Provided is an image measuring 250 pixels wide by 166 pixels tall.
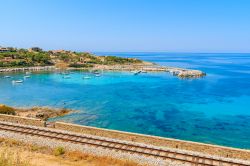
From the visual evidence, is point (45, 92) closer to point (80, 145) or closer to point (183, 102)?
point (183, 102)

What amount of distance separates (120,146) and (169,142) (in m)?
4.42

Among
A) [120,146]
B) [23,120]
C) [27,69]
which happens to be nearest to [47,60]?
[27,69]

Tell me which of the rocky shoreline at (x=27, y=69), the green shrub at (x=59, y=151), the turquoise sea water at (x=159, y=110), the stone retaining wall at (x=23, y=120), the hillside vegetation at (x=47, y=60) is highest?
the hillside vegetation at (x=47, y=60)

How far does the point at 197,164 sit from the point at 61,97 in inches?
1579

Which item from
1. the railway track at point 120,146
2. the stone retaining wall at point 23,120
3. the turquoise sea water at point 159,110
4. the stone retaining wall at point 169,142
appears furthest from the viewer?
the turquoise sea water at point 159,110

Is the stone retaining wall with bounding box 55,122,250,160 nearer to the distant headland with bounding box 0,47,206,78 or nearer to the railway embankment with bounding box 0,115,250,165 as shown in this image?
the railway embankment with bounding box 0,115,250,165

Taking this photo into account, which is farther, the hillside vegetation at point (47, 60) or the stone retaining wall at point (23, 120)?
the hillside vegetation at point (47, 60)

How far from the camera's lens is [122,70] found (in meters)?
116

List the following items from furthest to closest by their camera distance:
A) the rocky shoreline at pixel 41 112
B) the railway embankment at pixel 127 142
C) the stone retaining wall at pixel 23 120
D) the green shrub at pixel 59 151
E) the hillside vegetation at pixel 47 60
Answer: the hillside vegetation at pixel 47 60
the rocky shoreline at pixel 41 112
the stone retaining wall at pixel 23 120
the green shrub at pixel 59 151
the railway embankment at pixel 127 142

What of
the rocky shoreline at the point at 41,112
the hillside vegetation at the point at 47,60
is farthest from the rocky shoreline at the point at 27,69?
the rocky shoreline at the point at 41,112

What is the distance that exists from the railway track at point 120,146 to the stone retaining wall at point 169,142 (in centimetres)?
137

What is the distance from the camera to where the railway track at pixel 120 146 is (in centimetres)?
1866

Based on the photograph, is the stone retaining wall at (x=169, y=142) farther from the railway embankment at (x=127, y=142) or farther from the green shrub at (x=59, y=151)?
the green shrub at (x=59, y=151)

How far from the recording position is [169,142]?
2172 cm
